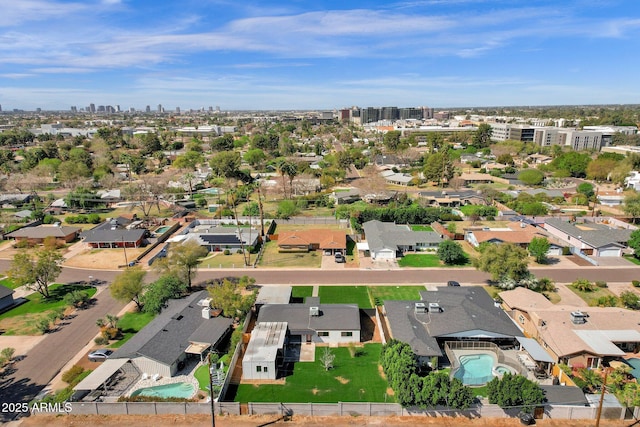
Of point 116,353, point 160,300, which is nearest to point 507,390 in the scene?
point 116,353

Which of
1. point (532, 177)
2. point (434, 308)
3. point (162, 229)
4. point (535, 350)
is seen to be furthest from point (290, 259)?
point (532, 177)

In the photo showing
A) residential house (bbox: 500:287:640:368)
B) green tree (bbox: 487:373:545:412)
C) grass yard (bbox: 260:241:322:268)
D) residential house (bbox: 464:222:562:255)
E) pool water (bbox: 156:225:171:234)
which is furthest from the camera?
pool water (bbox: 156:225:171:234)

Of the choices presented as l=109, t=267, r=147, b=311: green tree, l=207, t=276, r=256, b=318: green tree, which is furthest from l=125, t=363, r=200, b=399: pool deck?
l=109, t=267, r=147, b=311: green tree

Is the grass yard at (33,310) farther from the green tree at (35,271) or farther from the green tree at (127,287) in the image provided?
the green tree at (127,287)

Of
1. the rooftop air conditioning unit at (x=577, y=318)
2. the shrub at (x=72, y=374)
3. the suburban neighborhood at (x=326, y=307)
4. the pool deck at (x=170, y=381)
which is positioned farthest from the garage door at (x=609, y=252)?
the shrub at (x=72, y=374)

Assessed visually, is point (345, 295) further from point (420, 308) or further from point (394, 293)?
point (420, 308)

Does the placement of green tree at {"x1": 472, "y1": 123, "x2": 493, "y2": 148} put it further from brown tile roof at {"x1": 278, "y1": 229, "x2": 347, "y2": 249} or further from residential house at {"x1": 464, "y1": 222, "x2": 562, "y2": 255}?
brown tile roof at {"x1": 278, "y1": 229, "x2": 347, "y2": 249}

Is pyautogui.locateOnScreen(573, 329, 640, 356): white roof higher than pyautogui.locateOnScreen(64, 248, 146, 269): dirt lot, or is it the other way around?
pyautogui.locateOnScreen(573, 329, 640, 356): white roof
